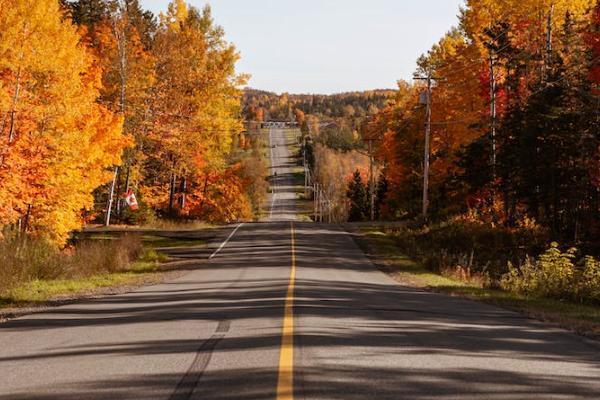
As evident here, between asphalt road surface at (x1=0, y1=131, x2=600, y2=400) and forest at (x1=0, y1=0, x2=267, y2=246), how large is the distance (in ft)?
40.0

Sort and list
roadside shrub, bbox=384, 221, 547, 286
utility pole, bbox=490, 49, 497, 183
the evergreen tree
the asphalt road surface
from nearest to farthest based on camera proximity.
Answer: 1. the asphalt road surface
2. roadside shrub, bbox=384, 221, 547, 286
3. utility pole, bbox=490, 49, 497, 183
4. the evergreen tree

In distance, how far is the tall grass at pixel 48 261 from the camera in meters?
17.7

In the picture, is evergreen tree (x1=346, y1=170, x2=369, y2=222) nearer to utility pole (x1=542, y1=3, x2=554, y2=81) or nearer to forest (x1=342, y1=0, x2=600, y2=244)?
forest (x1=342, y1=0, x2=600, y2=244)

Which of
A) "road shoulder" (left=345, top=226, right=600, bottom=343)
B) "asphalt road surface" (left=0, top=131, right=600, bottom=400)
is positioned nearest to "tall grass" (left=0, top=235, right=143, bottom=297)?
"asphalt road surface" (left=0, top=131, right=600, bottom=400)

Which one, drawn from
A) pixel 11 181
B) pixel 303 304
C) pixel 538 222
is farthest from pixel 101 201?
pixel 303 304

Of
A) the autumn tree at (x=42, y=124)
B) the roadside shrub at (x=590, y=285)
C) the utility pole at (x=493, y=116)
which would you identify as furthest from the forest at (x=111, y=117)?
the utility pole at (x=493, y=116)

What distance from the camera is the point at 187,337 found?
911 cm

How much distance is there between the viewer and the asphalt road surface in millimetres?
6152

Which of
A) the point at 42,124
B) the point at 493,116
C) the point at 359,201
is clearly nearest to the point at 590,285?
the point at 42,124

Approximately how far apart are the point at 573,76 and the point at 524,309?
23.2 metres

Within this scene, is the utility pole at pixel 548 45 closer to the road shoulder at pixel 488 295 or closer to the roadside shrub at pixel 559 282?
the road shoulder at pixel 488 295

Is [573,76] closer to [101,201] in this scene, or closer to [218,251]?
[218,251]

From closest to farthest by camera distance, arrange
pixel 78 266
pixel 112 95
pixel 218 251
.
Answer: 1. pixel 78 266
2. pixel 218 251
3. pixel 112 95

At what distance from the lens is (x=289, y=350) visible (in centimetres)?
789
